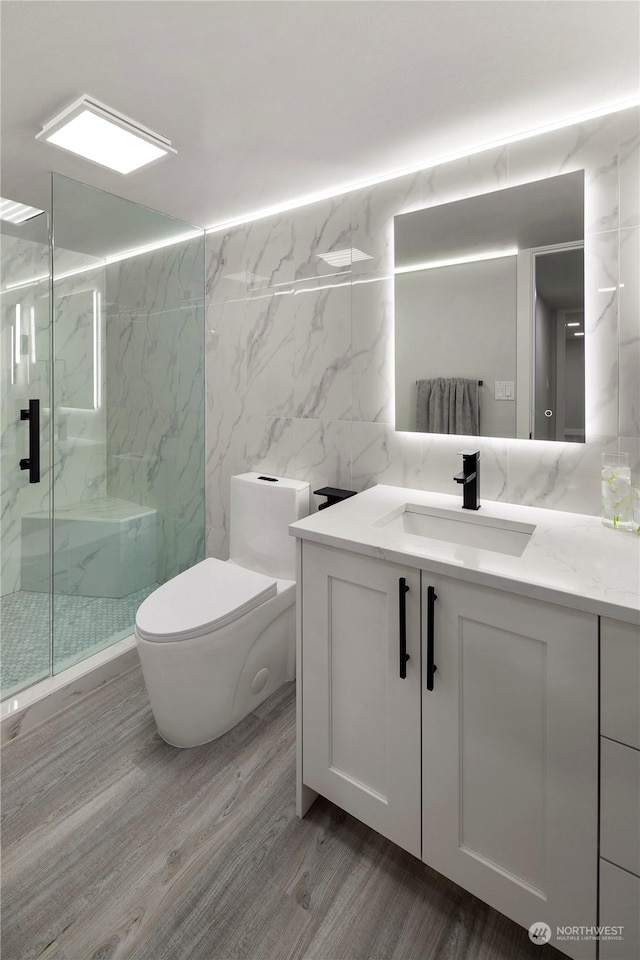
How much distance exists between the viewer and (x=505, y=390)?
5.87 feet

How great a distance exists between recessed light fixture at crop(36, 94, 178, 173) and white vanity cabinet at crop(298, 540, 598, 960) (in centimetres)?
157

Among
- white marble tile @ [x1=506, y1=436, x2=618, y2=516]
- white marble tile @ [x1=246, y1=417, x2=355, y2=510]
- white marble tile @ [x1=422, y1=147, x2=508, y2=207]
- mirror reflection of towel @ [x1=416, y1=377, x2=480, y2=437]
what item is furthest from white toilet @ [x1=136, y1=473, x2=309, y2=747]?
white marble tile @ [x1=422, y1=147, x2=508, y2=207]

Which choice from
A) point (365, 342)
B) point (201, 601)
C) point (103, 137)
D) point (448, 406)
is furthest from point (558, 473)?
point (103, 137)

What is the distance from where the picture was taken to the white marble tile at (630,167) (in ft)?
4.93

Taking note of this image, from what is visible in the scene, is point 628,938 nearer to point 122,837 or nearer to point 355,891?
Answer: point 355,891

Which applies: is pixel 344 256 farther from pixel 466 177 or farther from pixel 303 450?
pixel 303 450

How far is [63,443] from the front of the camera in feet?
7.34

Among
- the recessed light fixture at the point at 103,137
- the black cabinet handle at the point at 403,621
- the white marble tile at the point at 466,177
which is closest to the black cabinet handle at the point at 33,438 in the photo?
the recessed light fixture at the point at 103,137

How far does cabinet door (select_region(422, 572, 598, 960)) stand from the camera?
1.01 metres

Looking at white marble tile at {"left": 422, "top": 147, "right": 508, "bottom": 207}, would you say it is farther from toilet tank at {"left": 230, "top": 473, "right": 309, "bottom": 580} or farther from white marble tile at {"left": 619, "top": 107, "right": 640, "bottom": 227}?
toilet tank at {"left": 230, "top": 473, "right": 309, "bottom": 580}

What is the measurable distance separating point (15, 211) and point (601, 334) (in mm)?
2615

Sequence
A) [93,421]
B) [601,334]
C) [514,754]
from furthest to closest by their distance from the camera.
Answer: [93,421]
[601,334]
[514,754]

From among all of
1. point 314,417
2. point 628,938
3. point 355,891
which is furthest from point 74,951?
point 314,417

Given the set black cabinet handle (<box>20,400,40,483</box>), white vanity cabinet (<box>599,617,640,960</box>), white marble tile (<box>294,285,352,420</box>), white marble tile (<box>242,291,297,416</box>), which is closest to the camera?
white vanity cabinet (<box>599,617,640,960</box>)
